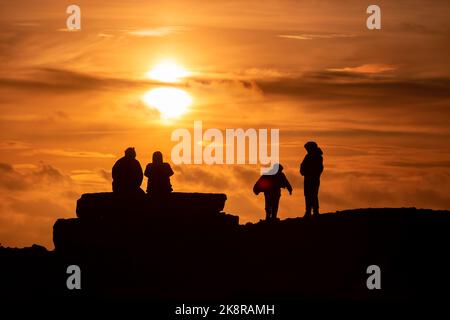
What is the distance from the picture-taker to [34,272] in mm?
42062

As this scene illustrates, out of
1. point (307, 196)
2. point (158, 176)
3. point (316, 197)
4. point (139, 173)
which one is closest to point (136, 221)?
point (139, 173)

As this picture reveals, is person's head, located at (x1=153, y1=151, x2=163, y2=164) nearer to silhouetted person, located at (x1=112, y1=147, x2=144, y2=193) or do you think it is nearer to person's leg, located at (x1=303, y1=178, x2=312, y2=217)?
silhouetted person, located at (x1=112, y1=147, x2=144, y2=193)

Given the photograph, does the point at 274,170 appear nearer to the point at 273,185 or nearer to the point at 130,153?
the point at 273,185

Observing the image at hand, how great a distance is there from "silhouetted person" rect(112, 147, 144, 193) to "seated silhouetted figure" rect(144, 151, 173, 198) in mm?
386

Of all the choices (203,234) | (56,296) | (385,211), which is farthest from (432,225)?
(56,296)

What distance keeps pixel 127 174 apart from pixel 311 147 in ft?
23.3

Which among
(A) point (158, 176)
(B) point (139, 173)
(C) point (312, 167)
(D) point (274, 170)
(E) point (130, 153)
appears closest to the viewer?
(C) point (312, 167)

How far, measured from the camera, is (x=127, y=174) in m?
40.8

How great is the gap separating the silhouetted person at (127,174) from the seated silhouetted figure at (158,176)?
386 mm
